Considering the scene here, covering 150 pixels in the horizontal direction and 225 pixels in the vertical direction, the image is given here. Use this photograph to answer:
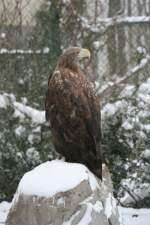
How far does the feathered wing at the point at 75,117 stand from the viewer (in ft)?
17.1

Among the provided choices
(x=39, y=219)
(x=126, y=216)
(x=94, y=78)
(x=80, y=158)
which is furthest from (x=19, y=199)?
(x=94, y=78)

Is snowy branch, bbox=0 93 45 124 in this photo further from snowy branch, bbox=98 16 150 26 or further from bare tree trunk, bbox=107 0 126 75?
snowy branch, bbox=98 16 150 26

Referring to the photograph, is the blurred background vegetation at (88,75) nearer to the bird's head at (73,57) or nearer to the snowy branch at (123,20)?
the snowy branch at (123,20)

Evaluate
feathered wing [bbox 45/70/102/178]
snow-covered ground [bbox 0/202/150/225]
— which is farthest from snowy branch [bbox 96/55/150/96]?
feathered wing [bbox 45/70/102/178]

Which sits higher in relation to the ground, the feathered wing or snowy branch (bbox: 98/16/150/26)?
snowy branch (bbox: 98/16/150/26)

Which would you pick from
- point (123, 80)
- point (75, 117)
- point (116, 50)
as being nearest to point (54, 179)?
point (75, 117)

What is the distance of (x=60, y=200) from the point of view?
4.81 m

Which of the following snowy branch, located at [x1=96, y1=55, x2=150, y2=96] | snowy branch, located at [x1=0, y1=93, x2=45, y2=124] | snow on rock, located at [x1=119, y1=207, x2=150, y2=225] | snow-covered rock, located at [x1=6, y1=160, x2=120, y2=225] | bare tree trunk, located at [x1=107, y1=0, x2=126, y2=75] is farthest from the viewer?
bare tree trunk, located at [x1=107, y1=0, x2=126, y2=75]

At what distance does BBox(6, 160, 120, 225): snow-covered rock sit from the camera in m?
4.81

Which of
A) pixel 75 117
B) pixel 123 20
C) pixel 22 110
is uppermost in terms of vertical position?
pixel 123 20

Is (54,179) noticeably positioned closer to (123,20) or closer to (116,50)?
(116,50)

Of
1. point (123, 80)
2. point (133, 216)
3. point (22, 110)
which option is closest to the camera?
point (133, 216)

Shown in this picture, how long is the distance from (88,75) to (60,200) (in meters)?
4.93

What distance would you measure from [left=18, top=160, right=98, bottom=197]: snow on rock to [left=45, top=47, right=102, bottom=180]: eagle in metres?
0.22
